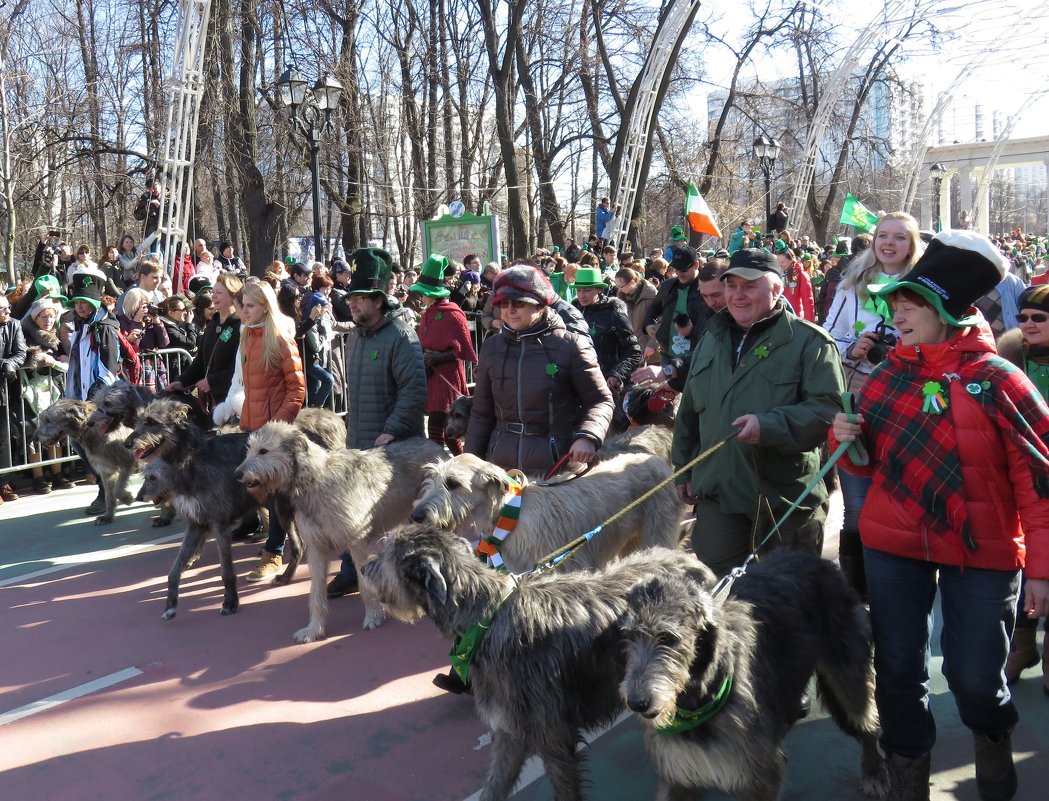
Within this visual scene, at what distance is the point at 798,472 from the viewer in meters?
3.95

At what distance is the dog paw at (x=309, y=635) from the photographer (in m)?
5.48

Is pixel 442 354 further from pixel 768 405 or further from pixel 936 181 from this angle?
pixel 936 181

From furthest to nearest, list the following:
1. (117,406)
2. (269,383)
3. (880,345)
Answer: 1. (117,406)
2. (269,383)
3. (880,345)

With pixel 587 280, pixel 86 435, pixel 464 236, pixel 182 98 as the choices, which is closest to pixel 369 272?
pixel 587 280

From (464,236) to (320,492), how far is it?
37.1ft

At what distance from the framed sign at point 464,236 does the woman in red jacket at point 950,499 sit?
13.4 metres

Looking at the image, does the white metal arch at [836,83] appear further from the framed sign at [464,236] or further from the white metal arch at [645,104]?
the framed sign at [464,236]

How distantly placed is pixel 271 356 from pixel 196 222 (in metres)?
20.9

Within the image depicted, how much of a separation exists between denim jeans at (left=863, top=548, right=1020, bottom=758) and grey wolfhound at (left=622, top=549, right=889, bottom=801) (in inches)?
6.0

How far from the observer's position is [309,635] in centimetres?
548

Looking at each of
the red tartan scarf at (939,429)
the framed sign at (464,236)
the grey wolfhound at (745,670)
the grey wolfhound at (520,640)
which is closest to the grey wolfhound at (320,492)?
the grey wolfhound at (520,640)

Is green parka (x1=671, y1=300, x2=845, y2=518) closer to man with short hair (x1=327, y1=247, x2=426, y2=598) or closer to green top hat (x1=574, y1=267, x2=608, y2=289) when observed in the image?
man with short hair (x1=327, y1=247, x2=426, y2=598)

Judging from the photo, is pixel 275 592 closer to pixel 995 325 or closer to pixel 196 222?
pixel 995 325

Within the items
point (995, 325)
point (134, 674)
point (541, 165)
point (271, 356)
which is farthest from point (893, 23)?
point (134, 674)
